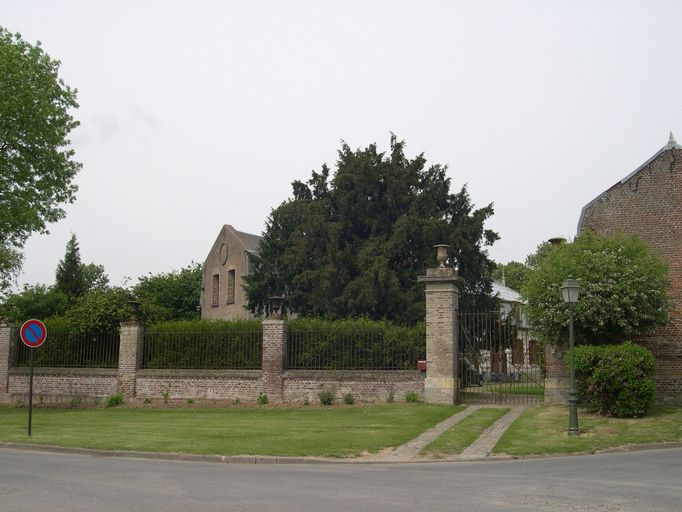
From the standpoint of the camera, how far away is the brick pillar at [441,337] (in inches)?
789

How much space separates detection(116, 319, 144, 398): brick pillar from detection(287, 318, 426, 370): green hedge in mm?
5622

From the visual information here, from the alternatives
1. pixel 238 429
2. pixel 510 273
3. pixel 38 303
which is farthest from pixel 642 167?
pixel 510 273

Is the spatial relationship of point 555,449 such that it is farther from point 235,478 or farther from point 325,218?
point 325,218

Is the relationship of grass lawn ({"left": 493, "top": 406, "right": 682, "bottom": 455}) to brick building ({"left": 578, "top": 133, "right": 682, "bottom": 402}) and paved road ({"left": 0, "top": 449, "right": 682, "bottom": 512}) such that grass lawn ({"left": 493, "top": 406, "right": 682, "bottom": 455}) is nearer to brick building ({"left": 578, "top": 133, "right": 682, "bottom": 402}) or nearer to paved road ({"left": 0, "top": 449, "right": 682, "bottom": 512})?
paved road ({"left": 0, "top": 449, "right": 682, "bottom": 512})

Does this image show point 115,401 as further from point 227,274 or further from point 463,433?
point 227,274

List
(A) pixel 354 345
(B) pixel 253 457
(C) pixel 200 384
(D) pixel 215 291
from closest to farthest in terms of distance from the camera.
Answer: (B) pixel 253 457
(A) pixel 354 345
(C) pixel 200 384
(D) pixel 215 291

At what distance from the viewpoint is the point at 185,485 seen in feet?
28.6

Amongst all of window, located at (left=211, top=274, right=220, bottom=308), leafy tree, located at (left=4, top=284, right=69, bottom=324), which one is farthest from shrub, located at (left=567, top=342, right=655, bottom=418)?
leafy tree, located at (left=4, top=284, right=69, bottom=324)

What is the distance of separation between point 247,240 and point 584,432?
32.0 m

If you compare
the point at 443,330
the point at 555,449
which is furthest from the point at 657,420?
the point at 443,330

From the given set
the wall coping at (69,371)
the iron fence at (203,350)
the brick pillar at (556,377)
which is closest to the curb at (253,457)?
the brick pillar at (556,377)

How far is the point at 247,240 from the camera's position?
146ft

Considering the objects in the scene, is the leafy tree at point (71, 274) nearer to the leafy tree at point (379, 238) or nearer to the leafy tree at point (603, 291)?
the leafy tree at point (379, 238)

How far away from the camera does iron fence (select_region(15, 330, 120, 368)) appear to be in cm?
2478
